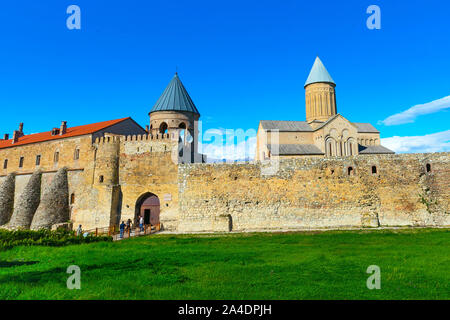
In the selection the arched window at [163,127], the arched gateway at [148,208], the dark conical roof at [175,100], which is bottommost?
the arched gateway at [148,208]

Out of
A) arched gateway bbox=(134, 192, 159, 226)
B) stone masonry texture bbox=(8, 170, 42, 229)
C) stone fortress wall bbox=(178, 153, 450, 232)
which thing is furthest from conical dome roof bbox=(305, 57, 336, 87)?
stone masonry texture bbox=(8, 170, 42, 229)

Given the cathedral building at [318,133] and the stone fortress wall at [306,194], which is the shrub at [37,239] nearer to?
the stone fortress wall at [306,194]

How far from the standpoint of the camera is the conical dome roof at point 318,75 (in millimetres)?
35906

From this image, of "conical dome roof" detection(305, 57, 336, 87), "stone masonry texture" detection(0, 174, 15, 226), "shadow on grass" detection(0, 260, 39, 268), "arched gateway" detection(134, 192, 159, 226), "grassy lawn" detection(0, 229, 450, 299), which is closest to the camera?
"grassy lawn" detection(0, 229, 450, 299)

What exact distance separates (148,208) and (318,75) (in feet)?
88.5

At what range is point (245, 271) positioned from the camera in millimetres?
7285

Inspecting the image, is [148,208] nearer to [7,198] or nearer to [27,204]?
[27,204]

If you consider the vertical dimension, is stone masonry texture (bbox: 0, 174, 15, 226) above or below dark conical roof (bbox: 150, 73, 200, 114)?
below

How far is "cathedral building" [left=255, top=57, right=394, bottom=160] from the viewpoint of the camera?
97.5 feet

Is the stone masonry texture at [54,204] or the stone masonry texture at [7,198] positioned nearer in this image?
the stone masonry texture at [54,204]

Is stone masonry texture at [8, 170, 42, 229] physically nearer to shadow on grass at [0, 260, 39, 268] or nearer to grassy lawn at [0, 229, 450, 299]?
grassy lawn at [0, 229, 450, 299]

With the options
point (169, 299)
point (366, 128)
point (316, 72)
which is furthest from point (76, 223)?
point (366, 128)

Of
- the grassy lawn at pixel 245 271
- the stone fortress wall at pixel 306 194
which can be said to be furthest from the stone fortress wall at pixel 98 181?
the grassy lawn at pixel 245 271
